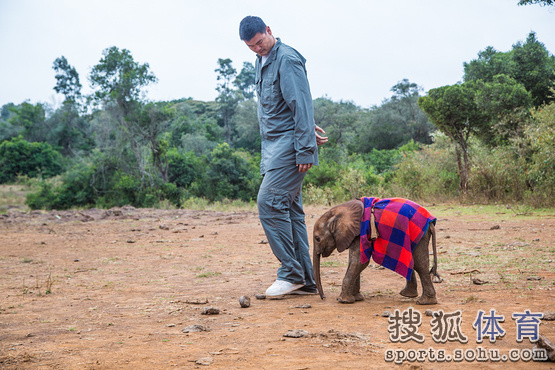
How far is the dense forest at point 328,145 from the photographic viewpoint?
1418 centimetres

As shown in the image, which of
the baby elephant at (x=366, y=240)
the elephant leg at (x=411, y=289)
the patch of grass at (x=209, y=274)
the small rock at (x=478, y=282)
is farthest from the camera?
the patch of grass at (x=209, y=274)

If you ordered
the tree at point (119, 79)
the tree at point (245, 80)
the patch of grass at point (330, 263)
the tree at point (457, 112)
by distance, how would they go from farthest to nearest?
the tree at point (245, 80), the tree at point (119, 79), the tree at point (457, 112), the patch of grass at point (330, 263)

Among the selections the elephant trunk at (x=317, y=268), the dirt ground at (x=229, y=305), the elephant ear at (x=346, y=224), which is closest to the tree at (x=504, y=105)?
the dirt ground at (x=229, y=305)

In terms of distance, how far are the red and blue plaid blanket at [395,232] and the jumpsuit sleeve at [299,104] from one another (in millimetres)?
672

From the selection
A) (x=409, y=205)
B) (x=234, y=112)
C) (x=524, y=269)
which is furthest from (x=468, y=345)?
(x=234, y=112)

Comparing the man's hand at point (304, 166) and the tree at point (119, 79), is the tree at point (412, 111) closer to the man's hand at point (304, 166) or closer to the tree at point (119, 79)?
the tree at point (119, 79)

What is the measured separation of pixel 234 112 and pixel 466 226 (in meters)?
45.3

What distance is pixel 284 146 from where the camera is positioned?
402cm

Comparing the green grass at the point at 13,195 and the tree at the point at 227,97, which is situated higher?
the tree at the point at 227,97

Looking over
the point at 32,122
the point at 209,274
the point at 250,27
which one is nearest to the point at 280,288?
the point at 209,274

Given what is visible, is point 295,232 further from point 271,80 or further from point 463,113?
point 463,113

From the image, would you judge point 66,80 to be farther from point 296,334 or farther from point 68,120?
point 296,334

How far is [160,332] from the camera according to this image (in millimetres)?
3113

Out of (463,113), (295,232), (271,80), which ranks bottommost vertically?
(295,232)
